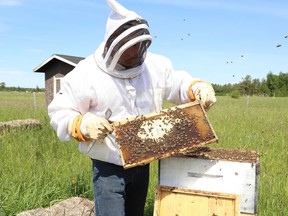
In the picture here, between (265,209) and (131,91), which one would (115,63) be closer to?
(131,91)

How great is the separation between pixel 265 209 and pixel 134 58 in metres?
2.05

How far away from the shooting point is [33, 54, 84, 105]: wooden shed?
2123 cm

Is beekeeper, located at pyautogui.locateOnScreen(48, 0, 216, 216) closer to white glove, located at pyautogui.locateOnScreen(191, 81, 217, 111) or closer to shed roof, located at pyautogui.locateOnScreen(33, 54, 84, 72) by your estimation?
white glove, located at pyautogui.locateOnScreen(191, 81, 217, 111)

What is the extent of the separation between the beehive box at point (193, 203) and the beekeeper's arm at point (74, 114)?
56 cm

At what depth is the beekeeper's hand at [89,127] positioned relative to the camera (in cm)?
228

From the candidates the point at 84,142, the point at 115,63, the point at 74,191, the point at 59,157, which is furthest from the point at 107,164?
the point at 59,157

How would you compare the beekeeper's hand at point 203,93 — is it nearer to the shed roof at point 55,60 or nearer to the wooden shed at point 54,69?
the shed roof at point 55,60

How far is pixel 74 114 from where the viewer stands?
98.0 inches

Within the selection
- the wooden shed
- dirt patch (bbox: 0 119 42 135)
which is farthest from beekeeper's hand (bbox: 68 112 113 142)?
the wooden shed

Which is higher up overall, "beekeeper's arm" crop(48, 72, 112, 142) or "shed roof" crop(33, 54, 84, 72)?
"shed roof" crop(33, 54, 84, 72)

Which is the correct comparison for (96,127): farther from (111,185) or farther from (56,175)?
(56,175)

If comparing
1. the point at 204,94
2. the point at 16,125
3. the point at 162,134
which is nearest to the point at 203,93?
the point at 204,94

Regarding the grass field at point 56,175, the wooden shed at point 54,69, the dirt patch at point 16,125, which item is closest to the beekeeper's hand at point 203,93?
the grass field at point 56,175

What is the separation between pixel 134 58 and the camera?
8.07 feet
